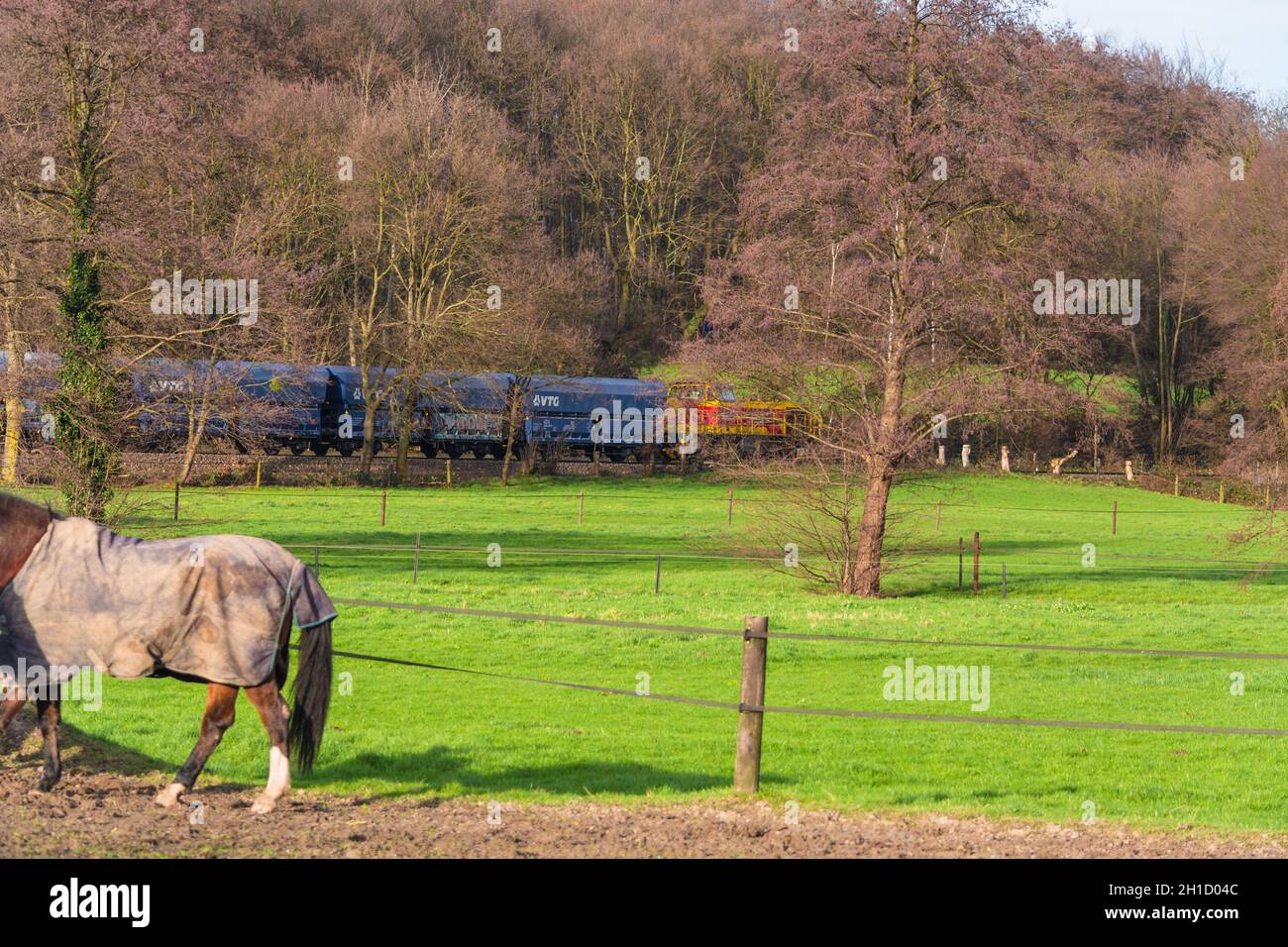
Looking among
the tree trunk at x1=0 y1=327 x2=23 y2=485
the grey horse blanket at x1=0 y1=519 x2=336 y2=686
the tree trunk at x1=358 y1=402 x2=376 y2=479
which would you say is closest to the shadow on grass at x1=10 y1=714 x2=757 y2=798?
the grey horse blanket at x1=0 y1=519 x2=336 y2=686

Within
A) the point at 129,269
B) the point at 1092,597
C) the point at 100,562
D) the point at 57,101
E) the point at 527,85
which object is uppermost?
the point at 527,85

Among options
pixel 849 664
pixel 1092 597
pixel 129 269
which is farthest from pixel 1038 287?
pixel 129 269

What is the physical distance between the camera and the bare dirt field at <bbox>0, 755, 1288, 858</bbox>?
7.03 meters

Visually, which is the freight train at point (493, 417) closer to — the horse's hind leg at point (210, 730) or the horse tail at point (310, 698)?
the horse tail at point (310, 698)

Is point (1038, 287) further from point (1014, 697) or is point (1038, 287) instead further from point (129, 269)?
point (129, 269)

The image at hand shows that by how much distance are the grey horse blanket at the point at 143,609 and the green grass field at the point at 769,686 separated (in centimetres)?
151

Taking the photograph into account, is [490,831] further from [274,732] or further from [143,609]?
[143,609]

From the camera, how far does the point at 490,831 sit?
301 inches

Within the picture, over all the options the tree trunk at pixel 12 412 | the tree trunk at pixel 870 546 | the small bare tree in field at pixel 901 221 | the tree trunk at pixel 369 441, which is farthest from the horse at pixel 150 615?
the tree trunk at pixel 369 441

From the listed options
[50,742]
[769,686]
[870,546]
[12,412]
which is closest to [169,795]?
[50,742]

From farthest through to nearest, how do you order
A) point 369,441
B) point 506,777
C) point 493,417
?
point 493,417
point 369,441
point 506,777

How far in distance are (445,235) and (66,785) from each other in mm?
43837

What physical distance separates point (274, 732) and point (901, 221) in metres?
18.1
